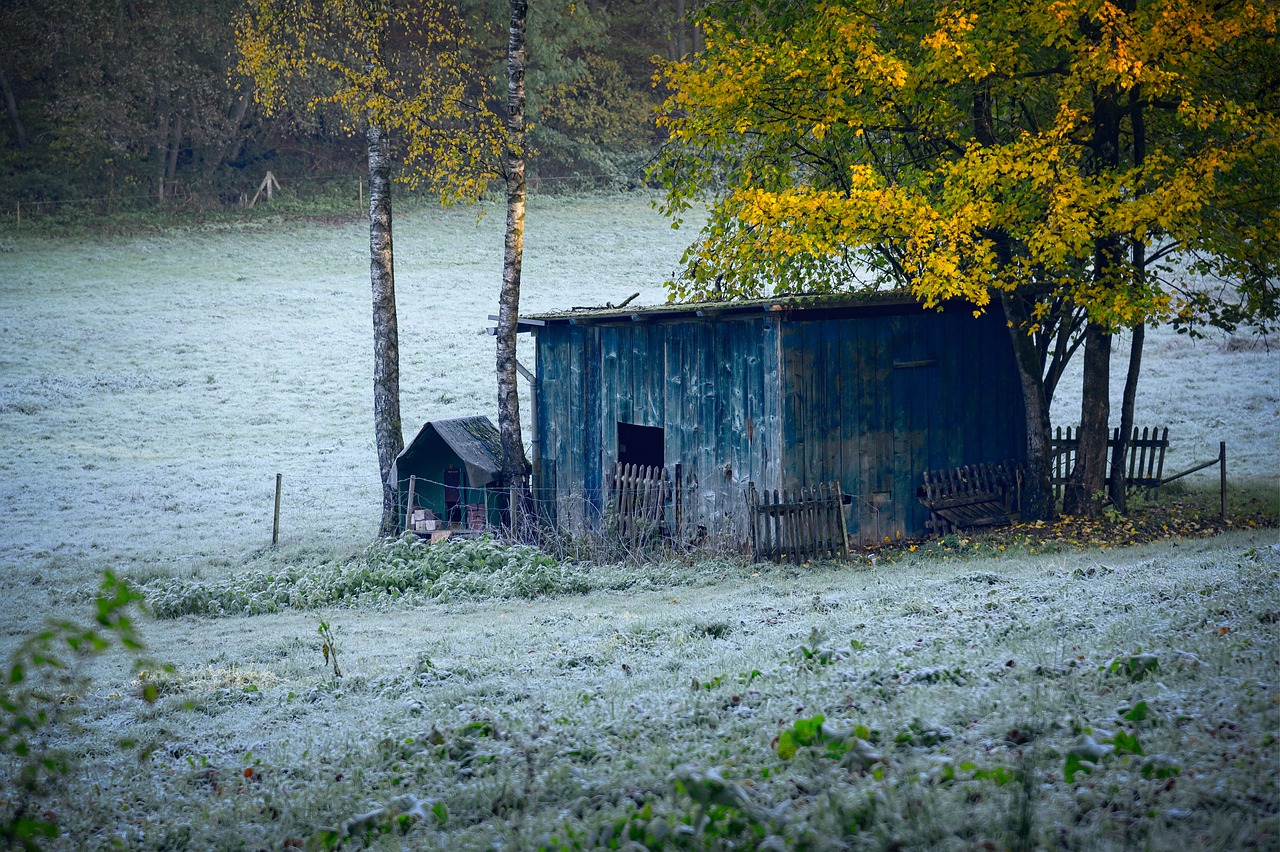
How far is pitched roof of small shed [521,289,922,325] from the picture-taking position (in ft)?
43.0

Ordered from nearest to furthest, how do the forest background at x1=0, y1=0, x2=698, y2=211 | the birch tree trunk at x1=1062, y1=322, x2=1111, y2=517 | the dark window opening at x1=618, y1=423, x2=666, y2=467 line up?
the birch tree trunk at x1=1062, y1=322, x2=1111, y2=517 → the dark window opening at x1=618, y1=423, x2=666, y2=467 → the forest background at x1=0, y1=0, x2=698, y2=211

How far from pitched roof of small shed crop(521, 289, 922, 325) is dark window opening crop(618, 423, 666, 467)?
1.91m

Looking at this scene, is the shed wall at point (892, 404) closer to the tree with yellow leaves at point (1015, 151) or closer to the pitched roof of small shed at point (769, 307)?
the pitched roof of small shed at point (769, 307)

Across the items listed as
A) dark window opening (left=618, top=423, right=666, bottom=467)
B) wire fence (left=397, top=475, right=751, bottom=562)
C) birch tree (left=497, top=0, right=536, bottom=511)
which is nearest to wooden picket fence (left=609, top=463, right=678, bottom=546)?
wire fence (left=397, top=475, right=751, bottom=562)

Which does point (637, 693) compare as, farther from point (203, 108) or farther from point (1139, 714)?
Result: point (203, 108)

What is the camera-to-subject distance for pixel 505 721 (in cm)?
611

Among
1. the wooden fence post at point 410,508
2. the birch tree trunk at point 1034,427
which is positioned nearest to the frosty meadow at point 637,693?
the wooden fence post at point 410,508

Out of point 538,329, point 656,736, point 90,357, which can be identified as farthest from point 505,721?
point 90,357

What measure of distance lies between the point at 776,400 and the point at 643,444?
4085mm

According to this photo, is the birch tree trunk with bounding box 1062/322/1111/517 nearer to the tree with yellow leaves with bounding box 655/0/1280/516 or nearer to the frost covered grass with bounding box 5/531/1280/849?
the tree with yellow leaves with bounding box 655/0/1280/516

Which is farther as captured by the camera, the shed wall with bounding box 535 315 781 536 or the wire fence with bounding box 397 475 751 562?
the wire fence with bounding box 397 475 751 562

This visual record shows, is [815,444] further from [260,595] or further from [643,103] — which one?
[643,103]

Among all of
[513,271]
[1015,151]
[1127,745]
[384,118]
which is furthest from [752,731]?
[384,118]

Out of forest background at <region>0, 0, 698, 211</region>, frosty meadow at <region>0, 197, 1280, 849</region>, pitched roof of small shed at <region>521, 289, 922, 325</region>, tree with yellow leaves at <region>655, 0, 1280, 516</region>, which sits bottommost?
frosty meadow at <region>0, 197, 1280, 849</region>
